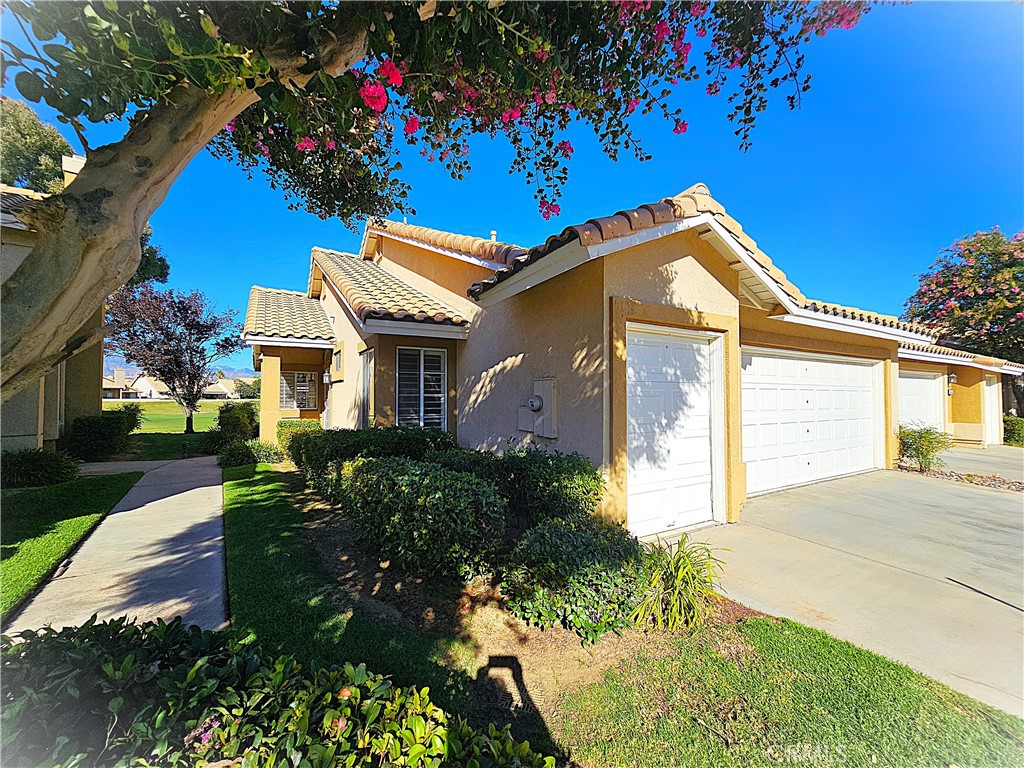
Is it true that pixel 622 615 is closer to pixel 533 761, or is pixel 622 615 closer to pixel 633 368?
pixel 533 761

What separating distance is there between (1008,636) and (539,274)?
6623 mm

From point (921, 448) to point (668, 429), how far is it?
34.7ft

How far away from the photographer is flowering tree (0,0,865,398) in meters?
1.87

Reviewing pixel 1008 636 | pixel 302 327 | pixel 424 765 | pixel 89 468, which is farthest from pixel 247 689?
pixel 89 468

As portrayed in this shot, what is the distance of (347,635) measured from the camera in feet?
13.0

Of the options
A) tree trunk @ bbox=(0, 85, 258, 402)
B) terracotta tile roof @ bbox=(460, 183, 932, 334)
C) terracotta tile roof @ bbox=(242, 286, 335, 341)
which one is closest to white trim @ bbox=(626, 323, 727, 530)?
terracotta tile roof @ bbox=(460, 183, 932, 334)

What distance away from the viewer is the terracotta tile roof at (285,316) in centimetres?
1307

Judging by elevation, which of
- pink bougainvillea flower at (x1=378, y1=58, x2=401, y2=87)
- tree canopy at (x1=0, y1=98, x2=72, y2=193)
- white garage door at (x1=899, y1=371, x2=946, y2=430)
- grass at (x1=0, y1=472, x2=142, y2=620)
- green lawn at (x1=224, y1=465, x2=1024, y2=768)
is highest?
tree canopy at (x1=0, y1=98, x2=72, y2=193)

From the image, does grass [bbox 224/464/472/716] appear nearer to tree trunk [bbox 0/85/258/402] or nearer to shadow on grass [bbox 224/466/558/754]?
shadow on grass [bbox 224/466/558/754]

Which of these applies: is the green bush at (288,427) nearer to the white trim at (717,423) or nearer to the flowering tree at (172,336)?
the flowering tree at (172,336)

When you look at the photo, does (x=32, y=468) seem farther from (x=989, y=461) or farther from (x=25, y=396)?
(x=989, y=461)

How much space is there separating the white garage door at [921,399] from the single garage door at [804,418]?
579 centimetres

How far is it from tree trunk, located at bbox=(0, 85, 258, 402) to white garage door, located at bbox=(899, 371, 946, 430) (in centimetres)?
2165

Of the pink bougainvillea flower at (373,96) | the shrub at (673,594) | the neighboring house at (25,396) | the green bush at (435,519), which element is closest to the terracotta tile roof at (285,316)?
the neighboring house at (25,396)
